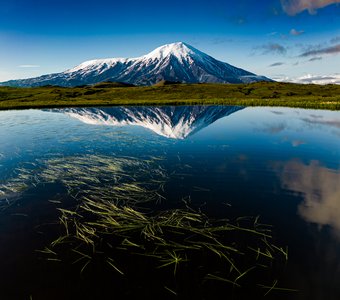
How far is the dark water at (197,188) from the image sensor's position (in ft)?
29.4

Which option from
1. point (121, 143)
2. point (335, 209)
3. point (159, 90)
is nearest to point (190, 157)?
point (121, 143)

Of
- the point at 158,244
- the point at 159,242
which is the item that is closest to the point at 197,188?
the point at 159,242

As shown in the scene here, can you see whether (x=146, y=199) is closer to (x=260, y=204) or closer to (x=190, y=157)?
(x=260, y=204)

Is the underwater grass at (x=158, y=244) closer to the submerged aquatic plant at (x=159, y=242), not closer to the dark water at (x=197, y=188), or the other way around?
the submerged aquatic plant at (x=159, y=242)

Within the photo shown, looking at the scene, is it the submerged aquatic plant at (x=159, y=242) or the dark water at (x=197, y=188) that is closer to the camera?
the dark water at (x=197, y=188)

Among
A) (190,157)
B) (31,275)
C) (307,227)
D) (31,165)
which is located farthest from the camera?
(190,157)

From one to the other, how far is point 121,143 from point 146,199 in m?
17.0

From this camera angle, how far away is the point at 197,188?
16828 millimetres

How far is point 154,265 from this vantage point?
959 cm

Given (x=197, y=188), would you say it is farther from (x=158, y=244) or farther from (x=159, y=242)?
(x=158, y=244)

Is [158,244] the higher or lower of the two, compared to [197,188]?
higher

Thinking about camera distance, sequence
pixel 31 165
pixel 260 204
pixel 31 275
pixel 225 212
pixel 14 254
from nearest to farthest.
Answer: pixel 31 275, pixel 14 254, pixel 225 212, pixel 260 204, pixel 31 165

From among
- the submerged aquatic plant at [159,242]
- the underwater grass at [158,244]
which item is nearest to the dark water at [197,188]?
the underwater grass at [158,244]

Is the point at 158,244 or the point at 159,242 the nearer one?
the point at 158,244
